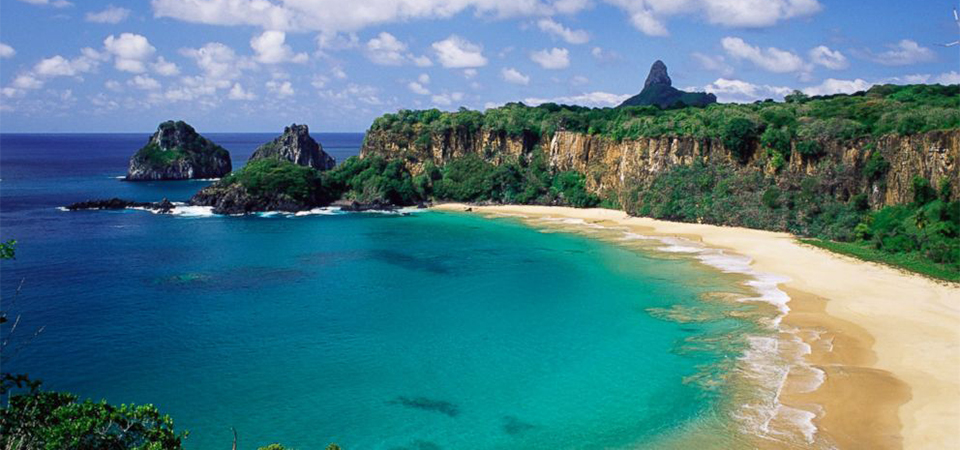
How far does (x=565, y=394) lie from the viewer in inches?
1030

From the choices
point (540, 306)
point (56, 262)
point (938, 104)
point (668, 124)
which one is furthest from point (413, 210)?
point (938, 104)

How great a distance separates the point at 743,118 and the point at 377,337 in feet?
162

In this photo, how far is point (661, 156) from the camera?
73.8 metres

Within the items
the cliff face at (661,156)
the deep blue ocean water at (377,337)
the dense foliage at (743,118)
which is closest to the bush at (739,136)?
the dense foliage at (743,118)

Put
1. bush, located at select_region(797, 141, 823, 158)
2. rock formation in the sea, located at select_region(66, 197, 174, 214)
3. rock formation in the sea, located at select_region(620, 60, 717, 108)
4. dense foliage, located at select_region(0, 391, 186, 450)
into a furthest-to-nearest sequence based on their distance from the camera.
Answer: rock formation in the sea, located at select_region(620, 60, 717, 108)
rock formation in the sea, located at select_region(66, 197, 174, 214)
bush, located at select_region(797, 141, 823, 158)
dense foliage, located at select_region(0, 391, 186, 450)

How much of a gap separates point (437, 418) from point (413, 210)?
60.8m

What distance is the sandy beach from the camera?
22.7 m

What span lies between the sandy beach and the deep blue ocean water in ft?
13.1

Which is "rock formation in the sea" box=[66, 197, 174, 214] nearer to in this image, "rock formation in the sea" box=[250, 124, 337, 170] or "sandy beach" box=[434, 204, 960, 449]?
"rock formation in the sea" box=[250, 124, 337, 170]

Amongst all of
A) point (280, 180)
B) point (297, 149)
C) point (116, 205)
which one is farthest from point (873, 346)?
point (297, 149)

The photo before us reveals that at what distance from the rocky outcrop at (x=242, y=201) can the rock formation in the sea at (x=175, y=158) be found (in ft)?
133

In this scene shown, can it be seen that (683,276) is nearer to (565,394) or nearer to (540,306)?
(540,306)

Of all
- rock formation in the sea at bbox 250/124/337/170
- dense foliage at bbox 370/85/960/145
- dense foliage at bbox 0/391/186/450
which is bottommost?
dense foliage at bbox 0/391/186/450

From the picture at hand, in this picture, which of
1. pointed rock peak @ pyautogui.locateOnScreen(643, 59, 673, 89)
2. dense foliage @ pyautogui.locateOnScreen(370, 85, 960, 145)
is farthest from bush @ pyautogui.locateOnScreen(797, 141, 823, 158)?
pointed rock peak @ pyautogui.locateOnScreen(643, 59, 673, 89)
